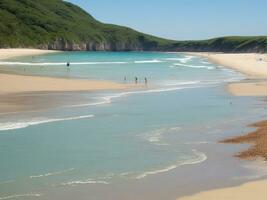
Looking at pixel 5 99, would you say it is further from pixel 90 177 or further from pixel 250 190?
pixel 250 190

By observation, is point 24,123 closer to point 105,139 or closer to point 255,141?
point 105,139

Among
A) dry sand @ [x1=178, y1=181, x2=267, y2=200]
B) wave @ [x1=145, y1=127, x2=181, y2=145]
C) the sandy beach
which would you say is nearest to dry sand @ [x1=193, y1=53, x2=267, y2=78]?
the sandy beach

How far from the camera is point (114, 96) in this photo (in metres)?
36.5

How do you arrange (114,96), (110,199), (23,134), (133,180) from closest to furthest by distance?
(110,199) < (133,180) < (23,134) < (114,96)

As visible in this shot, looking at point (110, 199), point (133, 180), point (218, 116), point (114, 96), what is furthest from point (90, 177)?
point (114, 96)

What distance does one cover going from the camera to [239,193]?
13070mm

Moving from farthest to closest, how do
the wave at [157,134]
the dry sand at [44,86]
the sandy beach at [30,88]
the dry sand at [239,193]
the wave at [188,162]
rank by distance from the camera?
the dry sand at [44,86]
the sandy beach at [30,88]
the wave at [157,134]
the wave at [188,162]
the dry sand at [239,193]

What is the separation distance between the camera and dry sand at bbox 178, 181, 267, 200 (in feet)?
41.7

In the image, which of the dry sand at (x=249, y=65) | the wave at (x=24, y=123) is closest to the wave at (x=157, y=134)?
the wave at (x=24, y=123)

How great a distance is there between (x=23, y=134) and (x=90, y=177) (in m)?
6.78


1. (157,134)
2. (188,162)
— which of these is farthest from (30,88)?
(188,162)

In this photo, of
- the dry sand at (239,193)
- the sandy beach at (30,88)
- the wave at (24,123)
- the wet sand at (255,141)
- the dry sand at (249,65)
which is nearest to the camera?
the dry sand at (239,193)

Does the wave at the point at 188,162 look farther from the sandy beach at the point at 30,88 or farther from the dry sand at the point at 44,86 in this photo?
the dry sand at the point at 44,86

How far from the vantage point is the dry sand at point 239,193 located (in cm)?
1270
